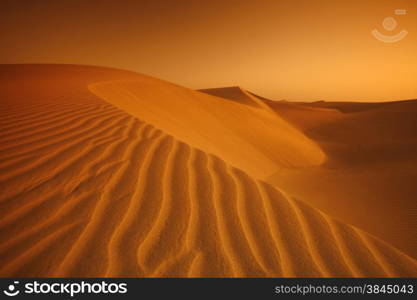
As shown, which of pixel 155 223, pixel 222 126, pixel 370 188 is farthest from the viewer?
pixel 222 126

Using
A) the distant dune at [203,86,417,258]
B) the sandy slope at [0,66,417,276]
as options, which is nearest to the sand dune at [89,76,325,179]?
the distant dune at [203,86,417,258]

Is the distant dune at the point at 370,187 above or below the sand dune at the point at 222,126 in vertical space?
below

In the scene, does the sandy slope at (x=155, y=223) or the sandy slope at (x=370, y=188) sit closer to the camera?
the sandy slope at (x=155, y=223)

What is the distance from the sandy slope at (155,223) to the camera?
5.41ft

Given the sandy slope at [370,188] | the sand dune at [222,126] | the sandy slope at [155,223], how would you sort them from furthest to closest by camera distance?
1. the sand dune at [222,126]
2. the sandy slope at [370,188]
3. the sandy slope at [155,223]

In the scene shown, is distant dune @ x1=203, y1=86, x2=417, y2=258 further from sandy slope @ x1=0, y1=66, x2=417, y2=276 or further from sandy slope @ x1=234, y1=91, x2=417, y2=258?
sandy slope @ x1=0, y1=66, x2=417, y2=276

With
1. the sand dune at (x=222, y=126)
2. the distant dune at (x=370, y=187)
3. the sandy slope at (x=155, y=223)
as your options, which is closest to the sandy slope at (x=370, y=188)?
the distant dune at (x=370, y=187)

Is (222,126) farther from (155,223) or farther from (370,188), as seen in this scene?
(155,223)

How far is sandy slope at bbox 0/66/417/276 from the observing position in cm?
165

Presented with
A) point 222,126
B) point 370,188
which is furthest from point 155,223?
point 222,126

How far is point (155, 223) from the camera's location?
6.38 feet

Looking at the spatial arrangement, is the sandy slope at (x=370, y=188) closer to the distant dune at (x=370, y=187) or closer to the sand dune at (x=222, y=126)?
the distant dune at (x=370, y=187)

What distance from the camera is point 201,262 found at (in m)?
1.67

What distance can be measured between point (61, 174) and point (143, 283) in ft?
4.36
